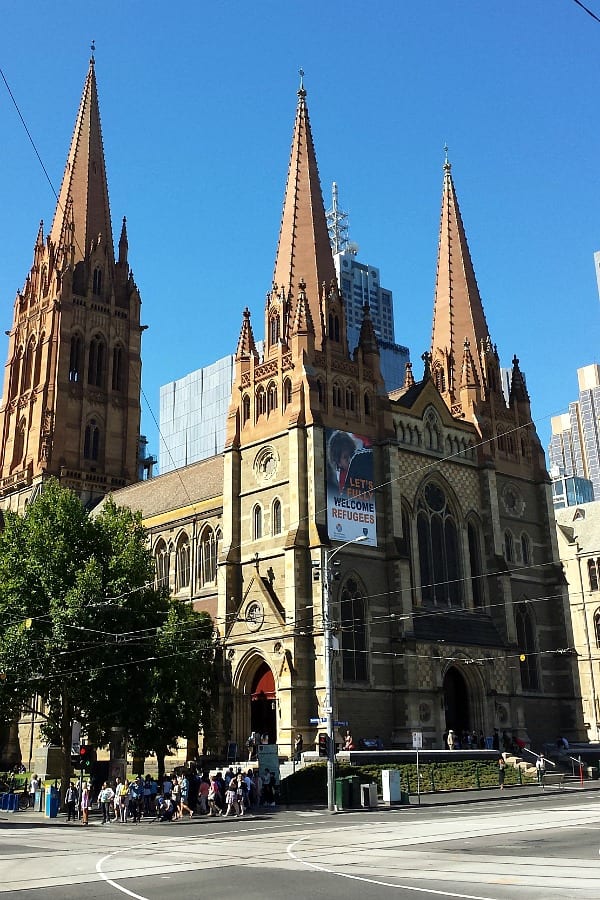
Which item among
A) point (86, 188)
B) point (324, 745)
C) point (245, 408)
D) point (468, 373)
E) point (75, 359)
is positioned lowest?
point (324, 745)

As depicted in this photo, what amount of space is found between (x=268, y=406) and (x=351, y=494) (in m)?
7.08

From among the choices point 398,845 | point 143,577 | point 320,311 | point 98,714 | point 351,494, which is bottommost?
point 398,845

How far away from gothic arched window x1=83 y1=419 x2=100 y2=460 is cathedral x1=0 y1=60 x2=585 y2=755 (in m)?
10.9

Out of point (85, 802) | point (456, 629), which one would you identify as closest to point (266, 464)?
point (456, 629)

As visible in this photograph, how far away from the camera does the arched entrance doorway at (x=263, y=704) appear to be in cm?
4497

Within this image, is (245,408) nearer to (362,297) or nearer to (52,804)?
(52,804)

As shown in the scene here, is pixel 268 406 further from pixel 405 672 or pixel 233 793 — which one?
pixel 233 793

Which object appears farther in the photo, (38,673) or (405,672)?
(405,672)

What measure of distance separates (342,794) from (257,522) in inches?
725

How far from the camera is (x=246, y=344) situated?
51.9 metres

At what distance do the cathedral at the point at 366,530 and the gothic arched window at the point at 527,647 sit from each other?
0.10 m

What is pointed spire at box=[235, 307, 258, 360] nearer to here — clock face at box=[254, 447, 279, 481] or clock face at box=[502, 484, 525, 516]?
clock face at box=[254, 447, 279, 481]

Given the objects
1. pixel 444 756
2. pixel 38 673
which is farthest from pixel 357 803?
pixel 38 673

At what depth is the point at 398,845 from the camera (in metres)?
19.2
